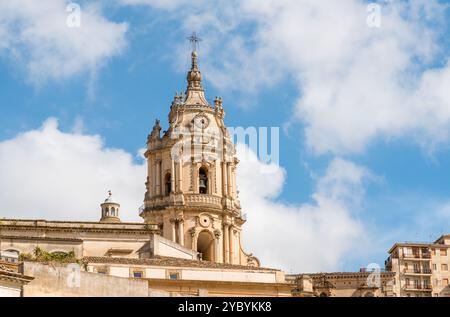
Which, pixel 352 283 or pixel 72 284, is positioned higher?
pixel 352 283

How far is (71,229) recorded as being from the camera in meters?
78.9

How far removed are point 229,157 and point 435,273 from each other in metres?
37.7

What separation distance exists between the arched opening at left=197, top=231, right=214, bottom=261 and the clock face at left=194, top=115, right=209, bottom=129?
9.39m

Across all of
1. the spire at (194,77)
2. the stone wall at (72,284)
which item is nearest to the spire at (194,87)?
the spire at (194,77)

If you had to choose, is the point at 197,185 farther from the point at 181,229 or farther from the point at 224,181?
the point at 181,229

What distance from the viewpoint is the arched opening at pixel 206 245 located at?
3703 inches

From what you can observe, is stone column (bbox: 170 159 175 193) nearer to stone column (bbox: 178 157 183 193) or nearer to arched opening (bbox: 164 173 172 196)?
stone column (bbox: 178 157 183 193)

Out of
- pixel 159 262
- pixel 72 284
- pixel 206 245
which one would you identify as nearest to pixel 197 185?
pixel 206 245

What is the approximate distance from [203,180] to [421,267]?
1478 inches

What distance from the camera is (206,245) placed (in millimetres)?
95375

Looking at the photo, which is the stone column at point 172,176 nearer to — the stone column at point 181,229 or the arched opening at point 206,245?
the stone column at point 181,229

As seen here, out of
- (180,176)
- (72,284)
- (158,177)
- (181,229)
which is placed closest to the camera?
(72,284)
